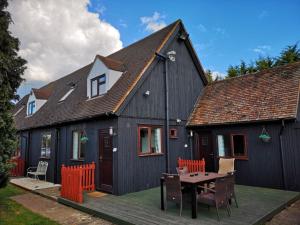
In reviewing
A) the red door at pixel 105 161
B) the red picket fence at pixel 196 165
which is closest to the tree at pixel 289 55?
the red picket fence at pixel 196 165

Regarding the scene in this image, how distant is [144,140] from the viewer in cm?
994

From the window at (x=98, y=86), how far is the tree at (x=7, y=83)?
3754mm

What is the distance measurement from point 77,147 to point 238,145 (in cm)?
768

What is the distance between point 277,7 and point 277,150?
7.78m

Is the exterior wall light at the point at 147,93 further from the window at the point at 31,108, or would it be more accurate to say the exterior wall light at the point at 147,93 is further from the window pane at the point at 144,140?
the window at the point at 31,108

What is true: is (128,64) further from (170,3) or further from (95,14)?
(95,14)

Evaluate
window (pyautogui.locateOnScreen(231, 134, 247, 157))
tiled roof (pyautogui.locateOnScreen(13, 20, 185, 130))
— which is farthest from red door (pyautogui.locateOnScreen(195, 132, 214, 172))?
tiled roof (pyautogui.locateOnScreen(13, 20, 185, 130))

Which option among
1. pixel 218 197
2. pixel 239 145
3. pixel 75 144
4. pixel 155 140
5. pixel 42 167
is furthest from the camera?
pixel 42 167

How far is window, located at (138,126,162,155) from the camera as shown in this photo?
386 inches

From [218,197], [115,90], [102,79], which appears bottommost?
[218,197]

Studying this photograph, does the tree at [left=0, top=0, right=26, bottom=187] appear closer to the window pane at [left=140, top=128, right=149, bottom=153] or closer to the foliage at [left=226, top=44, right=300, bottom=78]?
the window pane at [left=140, top=128, right=149, bottom=153]

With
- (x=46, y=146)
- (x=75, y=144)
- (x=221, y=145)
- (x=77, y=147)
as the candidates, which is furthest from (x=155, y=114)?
(x=46, y=146)

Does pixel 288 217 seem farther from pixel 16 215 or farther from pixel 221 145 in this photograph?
pixel 16 215

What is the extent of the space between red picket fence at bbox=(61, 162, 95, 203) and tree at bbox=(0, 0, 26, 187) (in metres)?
1.92
